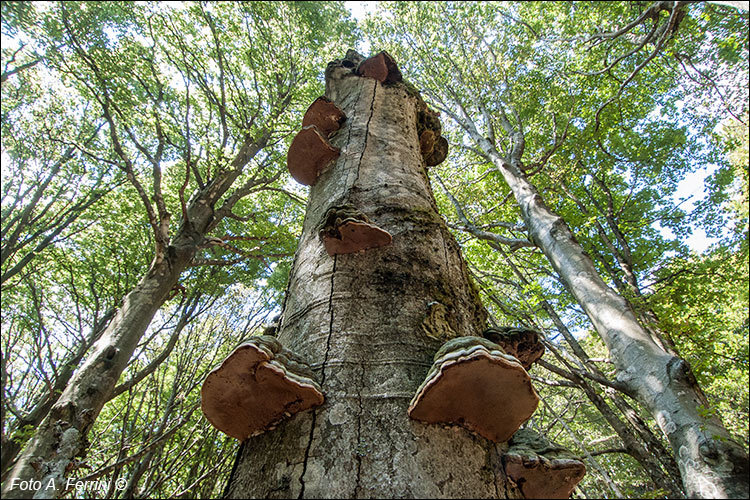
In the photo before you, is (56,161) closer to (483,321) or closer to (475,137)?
(475,137)

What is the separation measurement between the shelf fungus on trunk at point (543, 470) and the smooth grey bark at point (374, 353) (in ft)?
0.15

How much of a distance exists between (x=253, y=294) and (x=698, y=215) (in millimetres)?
12966

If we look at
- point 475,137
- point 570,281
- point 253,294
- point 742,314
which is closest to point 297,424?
point 570,281

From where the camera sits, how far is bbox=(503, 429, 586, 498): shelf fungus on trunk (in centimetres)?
117

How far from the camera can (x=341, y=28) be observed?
40.1ft

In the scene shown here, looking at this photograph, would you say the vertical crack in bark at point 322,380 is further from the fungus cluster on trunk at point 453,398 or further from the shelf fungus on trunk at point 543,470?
the shelf fungus on trunk at point 543,470

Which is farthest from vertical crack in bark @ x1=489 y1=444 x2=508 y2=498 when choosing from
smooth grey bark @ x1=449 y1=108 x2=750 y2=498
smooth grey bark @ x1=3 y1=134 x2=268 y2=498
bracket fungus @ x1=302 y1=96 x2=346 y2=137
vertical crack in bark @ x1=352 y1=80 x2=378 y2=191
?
smooth grey bark @ x1=3 y1=134 x2=268 y2=498

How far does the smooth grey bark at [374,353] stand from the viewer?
1098 millimetres

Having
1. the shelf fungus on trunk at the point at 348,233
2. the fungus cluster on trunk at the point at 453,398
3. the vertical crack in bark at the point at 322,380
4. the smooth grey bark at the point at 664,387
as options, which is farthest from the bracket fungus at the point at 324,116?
the smooth grey bark at the point at 664,387

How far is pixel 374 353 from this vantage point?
1456 mm

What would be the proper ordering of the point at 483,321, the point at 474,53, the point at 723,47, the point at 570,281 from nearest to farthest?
the point at 483,321 → the point at 570,281 → the point at 723,47 → the point at 474,53

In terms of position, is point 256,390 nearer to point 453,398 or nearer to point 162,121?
point 453,398

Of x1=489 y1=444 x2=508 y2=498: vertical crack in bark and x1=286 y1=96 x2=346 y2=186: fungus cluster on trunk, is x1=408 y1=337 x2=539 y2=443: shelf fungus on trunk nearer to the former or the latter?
x1=489 y1=444 x2=508 y2=498: vertical crack in bark

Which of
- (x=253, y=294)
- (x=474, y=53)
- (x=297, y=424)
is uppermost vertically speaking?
(x=474, y=53)
